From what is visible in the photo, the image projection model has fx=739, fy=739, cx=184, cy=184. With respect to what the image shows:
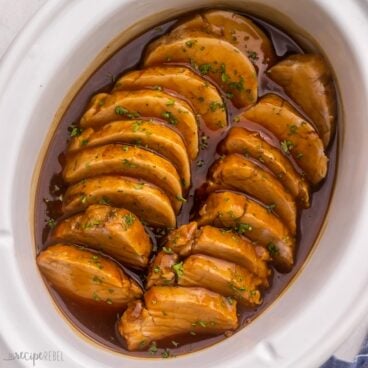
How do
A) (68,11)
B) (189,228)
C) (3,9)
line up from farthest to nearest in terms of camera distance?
1. (3,9)
2. (189,228)
3. (68,11)

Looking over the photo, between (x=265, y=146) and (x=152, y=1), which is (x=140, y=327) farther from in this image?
(x=152, y=1)

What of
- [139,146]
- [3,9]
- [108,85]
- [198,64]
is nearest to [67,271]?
[139,146]

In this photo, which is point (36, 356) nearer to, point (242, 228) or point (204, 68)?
point (242, 228)

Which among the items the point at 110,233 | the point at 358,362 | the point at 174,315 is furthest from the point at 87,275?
the point at 358,362

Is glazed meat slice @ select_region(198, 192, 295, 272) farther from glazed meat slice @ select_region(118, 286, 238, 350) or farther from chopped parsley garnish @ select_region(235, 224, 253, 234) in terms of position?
glazed meat slice @ select_region(118, 286, 238, 350)

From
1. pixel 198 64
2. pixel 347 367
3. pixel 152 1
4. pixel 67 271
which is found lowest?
pixel 347 367

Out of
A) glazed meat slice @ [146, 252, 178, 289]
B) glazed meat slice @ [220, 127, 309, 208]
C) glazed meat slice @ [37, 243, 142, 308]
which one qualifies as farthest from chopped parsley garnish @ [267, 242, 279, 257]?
glazed meat slice @ [37, 243, 142, 308]

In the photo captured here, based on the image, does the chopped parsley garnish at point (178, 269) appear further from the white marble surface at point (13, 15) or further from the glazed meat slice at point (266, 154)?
the white marble surface at point (13, 15)
